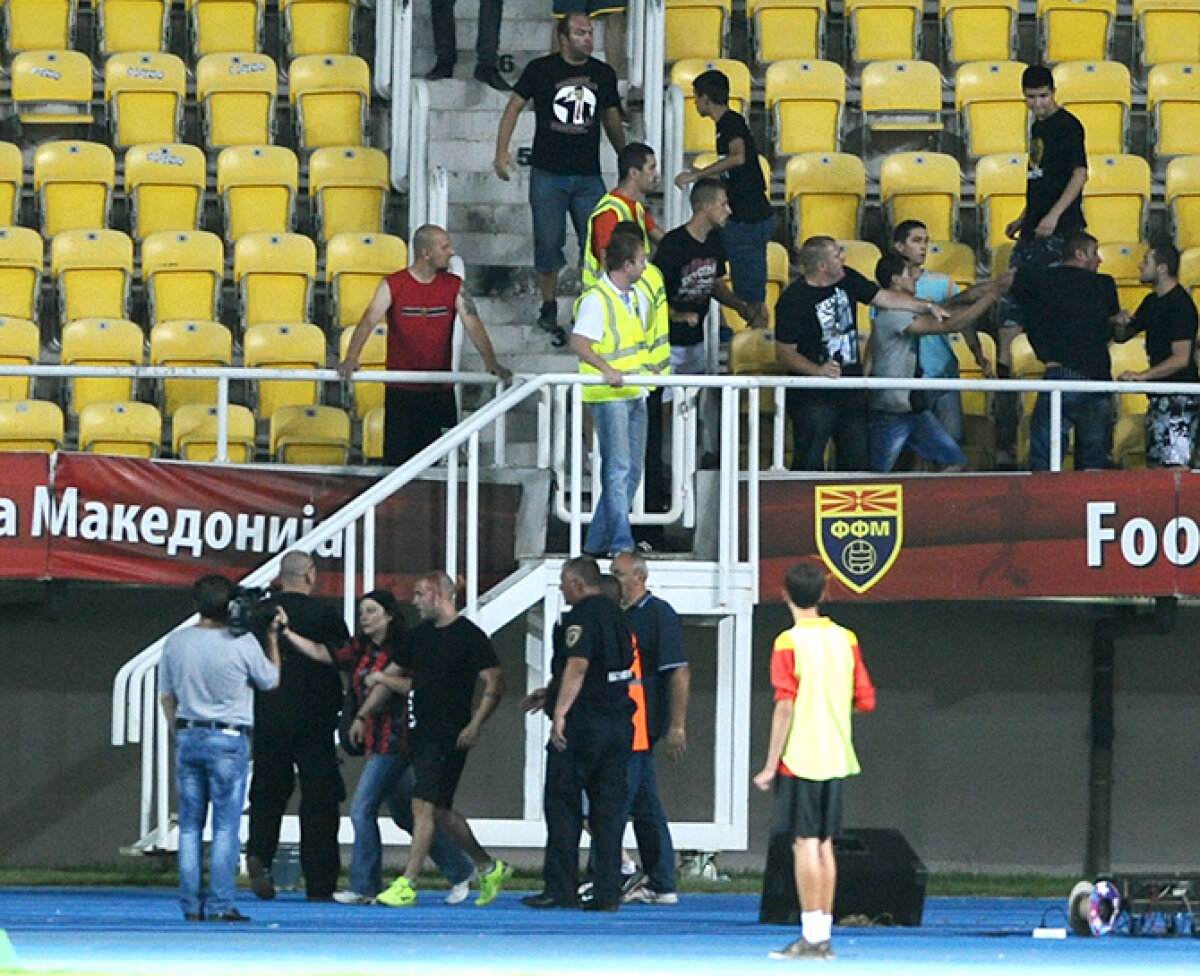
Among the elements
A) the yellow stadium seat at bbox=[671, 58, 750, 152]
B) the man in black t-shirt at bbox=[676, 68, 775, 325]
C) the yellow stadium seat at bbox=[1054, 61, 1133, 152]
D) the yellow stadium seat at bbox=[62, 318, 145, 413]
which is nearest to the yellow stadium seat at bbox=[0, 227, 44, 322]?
the yellow stadium seat at bbox=[62, 318, 145, 413]

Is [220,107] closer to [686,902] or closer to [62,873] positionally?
[62,873]

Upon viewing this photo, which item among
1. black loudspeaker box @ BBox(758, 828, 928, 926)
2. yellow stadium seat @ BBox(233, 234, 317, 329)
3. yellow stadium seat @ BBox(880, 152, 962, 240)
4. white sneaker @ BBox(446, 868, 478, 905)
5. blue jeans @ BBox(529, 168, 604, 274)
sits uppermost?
yellow stadium seat @ BBox(880, 152, 962, 240)

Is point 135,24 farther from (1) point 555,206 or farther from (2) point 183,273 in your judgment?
(1) point 555,206

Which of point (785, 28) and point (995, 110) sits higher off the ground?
point (785, 28)

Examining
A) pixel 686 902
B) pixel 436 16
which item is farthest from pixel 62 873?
pixel 436 16

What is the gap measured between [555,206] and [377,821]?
3.97 metres

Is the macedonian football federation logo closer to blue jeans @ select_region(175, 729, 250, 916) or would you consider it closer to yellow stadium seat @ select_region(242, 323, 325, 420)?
yellow stadium seat @ select_region(242, 323, 325, 420)

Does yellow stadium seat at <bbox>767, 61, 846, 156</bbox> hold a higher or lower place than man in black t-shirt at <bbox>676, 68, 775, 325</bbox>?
higher

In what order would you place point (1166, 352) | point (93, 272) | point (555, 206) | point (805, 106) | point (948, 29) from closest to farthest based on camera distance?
1. point (1166, 352)
2. point (555, 206)
3. point (93, 272)
4. point (805, 106)
5. point (948, 29)

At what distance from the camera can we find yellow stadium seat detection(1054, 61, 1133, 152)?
17.9m

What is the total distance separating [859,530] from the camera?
14609mm

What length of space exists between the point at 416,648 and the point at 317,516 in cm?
179

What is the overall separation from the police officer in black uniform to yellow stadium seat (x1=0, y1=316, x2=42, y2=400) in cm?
447

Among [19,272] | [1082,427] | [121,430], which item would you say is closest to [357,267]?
[121,430]
